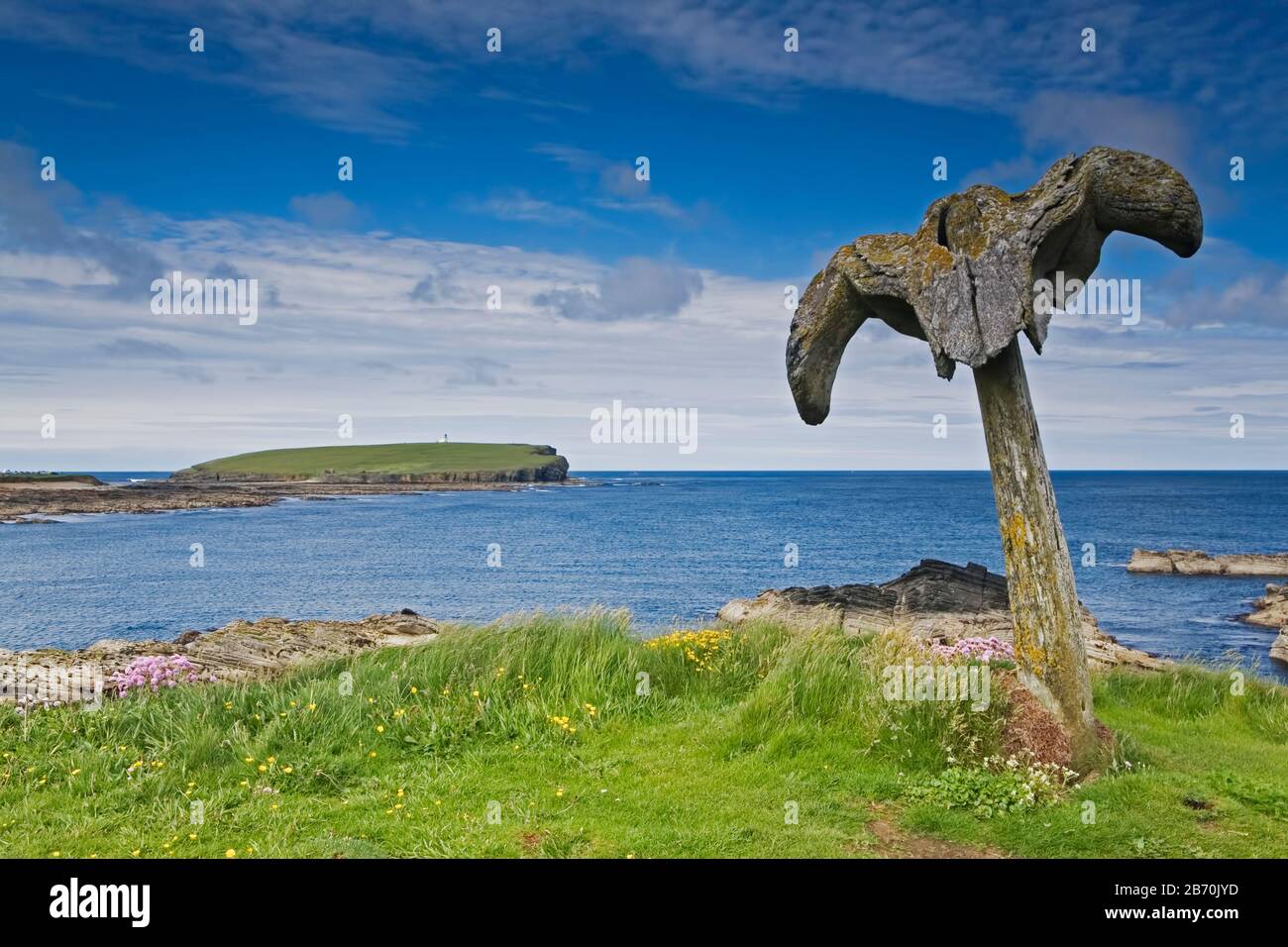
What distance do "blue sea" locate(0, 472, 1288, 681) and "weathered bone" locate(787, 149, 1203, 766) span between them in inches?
294

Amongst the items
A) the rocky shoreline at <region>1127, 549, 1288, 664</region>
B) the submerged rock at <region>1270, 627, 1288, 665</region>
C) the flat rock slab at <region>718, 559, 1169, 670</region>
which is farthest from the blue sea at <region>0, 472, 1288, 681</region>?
the flat rock slab at <region>718, 559, 1169, 670</region>

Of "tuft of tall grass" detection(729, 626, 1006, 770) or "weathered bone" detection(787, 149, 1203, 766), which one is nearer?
"weathered bone" detection(787, 149, 1203, 766)

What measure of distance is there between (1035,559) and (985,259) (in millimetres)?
2698

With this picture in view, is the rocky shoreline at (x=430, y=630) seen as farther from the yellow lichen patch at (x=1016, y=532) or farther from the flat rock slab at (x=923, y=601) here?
the yellow lichen patch at (x=1016, y=532)

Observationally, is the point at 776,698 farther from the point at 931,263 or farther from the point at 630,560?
the point at 630,560

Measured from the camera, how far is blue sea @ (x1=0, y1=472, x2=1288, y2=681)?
3659 cm

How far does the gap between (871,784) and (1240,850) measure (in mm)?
2631

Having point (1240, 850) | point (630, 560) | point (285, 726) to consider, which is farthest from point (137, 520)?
A: point (1240, 850)

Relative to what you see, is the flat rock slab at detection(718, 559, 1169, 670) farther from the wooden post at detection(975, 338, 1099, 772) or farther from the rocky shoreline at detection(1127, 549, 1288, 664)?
the rocky shoreline at detection(1127, 549, 1288, 664)

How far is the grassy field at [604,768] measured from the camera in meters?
6.40

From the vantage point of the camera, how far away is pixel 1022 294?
720 cm

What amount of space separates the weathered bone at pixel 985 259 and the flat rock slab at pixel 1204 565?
5071 centimetres

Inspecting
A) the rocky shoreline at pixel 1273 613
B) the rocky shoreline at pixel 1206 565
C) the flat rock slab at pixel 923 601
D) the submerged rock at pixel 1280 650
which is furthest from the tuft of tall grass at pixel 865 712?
the rocky shoreline at pixel 1206 565

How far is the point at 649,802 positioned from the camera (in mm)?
7031
